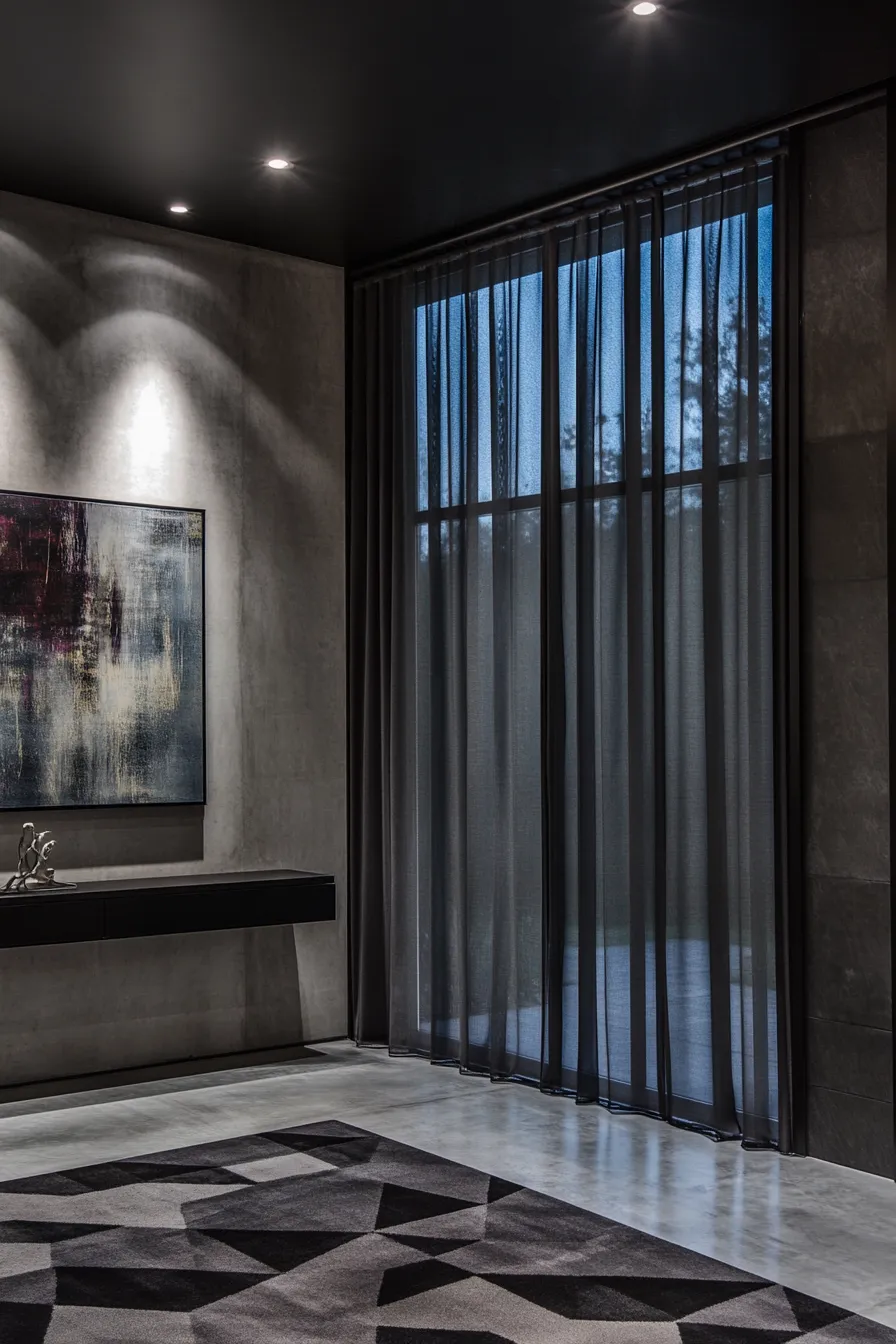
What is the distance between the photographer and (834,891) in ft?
14.3

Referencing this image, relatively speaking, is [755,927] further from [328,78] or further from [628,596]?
[328,78]

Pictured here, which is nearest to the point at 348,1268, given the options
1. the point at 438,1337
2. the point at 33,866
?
the point at 438,1337

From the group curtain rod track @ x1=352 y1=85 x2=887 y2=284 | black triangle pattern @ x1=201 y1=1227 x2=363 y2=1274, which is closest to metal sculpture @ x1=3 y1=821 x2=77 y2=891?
black triangle pattern @ x1=201 y1=1227 x2=363 y2=1274

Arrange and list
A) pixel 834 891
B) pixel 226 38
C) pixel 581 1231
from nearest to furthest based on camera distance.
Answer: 1. pixel 581 1231
2. pixel 226 38
3. pixel 834 891

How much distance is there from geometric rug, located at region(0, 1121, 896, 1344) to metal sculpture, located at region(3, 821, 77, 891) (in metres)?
1.12

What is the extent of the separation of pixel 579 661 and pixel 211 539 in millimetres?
1662

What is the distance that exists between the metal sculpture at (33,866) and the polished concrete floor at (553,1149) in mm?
756

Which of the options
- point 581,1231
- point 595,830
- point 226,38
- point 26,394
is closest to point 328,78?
point 226,38

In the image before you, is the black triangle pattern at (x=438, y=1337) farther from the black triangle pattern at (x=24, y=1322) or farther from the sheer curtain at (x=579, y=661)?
the sheer curtain at (x=579, y=661)

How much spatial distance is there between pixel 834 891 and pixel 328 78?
2.83m

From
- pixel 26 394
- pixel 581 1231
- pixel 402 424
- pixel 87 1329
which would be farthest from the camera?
pixel 402 424

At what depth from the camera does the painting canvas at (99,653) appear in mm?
5211

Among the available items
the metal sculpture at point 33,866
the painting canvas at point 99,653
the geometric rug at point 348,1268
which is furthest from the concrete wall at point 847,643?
the metal sculpture at point 33,866

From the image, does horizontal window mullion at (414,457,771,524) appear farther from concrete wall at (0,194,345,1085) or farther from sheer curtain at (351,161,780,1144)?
concrete wall at (0,194,345,1085)
